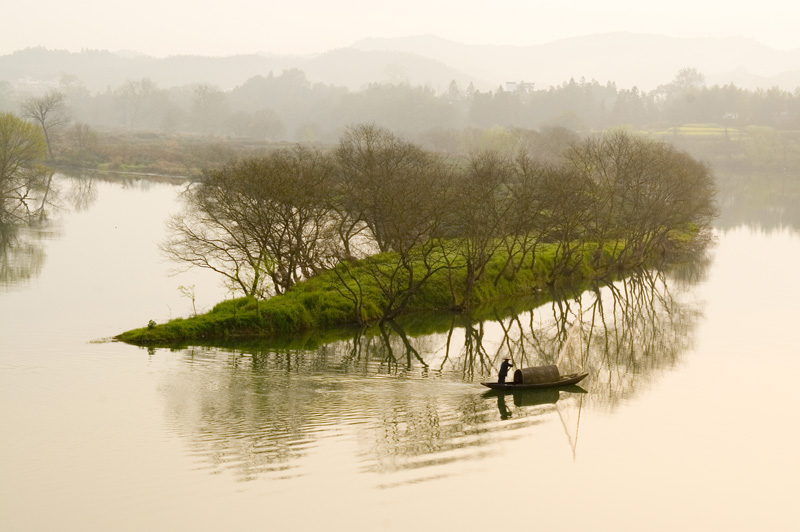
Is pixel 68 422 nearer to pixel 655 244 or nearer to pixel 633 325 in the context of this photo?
pixel 633 325

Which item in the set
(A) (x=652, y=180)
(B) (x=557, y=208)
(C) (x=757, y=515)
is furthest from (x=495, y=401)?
(A) (x=652, y=180)

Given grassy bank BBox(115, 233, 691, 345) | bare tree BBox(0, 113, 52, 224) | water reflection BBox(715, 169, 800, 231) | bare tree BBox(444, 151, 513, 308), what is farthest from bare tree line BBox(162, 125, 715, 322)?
water reflection BBox(715, 169, 800, 231)

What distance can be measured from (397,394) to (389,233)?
65.2 ft

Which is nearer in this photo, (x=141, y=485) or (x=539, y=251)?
(x=141, y=485)

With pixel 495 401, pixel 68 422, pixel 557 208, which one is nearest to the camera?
pixel 68 422

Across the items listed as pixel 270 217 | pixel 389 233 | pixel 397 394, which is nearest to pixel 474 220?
pixel 389 233

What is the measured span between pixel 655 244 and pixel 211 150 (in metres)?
86.0

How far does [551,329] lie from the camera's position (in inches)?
1954

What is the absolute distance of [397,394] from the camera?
34406mm

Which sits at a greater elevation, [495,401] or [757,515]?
[495,401]

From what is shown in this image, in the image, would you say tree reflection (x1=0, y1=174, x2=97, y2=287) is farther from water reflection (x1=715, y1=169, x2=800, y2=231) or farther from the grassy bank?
water reflection (x1=715, y1=169, x2=800, y2=231)

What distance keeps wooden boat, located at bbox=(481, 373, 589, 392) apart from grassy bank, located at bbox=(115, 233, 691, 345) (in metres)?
11.9

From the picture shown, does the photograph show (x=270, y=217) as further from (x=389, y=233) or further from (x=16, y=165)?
(x=16, y=165)

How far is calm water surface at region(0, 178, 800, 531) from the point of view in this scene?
24.6 m
